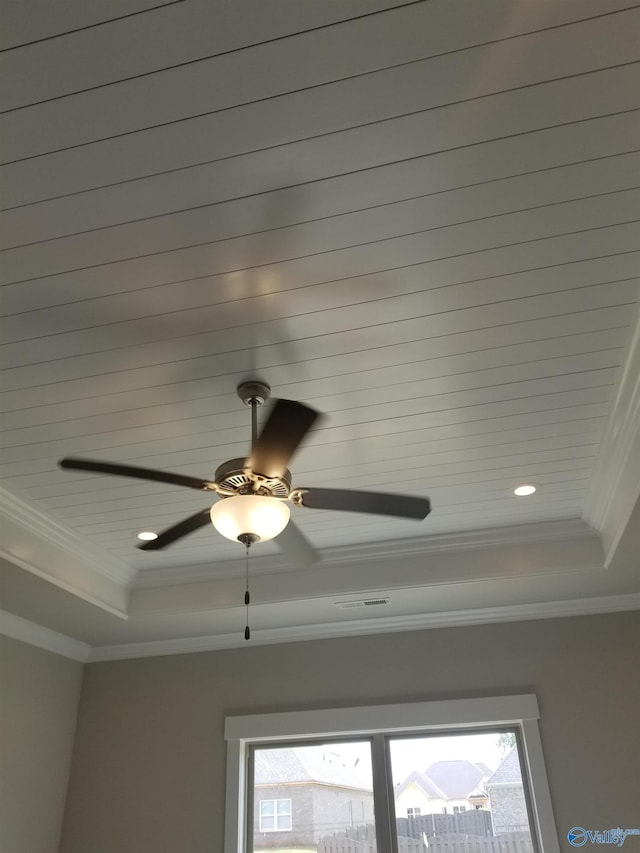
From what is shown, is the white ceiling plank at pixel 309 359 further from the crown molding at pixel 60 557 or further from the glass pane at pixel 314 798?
the glass pane at pixel 314 798

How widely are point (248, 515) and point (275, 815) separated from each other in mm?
2535

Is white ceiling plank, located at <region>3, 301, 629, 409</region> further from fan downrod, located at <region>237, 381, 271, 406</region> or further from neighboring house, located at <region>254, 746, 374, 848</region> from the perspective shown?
neighboring house, located at <region>254, 746, 374, 848</region>

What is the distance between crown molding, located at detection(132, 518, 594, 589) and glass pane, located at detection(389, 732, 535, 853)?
3.47 feet

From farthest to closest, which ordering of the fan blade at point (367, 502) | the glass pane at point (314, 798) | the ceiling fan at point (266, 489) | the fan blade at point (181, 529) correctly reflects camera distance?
1. the glass pane at point (314, 798)
2. the fan blade at point (181, 529)
3. the fan blade at point (367, 502)
4. the ceiling fan at point (266, 489)

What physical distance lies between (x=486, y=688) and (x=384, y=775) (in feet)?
2.32

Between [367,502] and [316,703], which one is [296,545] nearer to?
[367,502]

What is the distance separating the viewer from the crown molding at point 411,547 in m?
3.21

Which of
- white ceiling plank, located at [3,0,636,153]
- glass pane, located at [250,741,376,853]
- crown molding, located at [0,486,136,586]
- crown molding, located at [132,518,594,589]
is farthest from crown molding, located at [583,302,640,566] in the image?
crown molding, located at [0,486,136,586]

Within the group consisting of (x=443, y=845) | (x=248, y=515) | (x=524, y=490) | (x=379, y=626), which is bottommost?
(x=443, y=845)

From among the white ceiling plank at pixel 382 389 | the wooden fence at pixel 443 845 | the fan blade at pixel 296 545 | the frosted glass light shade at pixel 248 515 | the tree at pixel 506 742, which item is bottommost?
the wooden fence at pixel 443 845

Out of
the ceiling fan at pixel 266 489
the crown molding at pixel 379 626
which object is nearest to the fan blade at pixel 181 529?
the ceiling fan at pixel 266 489

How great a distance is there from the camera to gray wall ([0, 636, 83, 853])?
331 centimetres

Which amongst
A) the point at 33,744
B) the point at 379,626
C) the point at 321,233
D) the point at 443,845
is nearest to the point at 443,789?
the point at 443,845

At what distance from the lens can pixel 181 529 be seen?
2.09m
